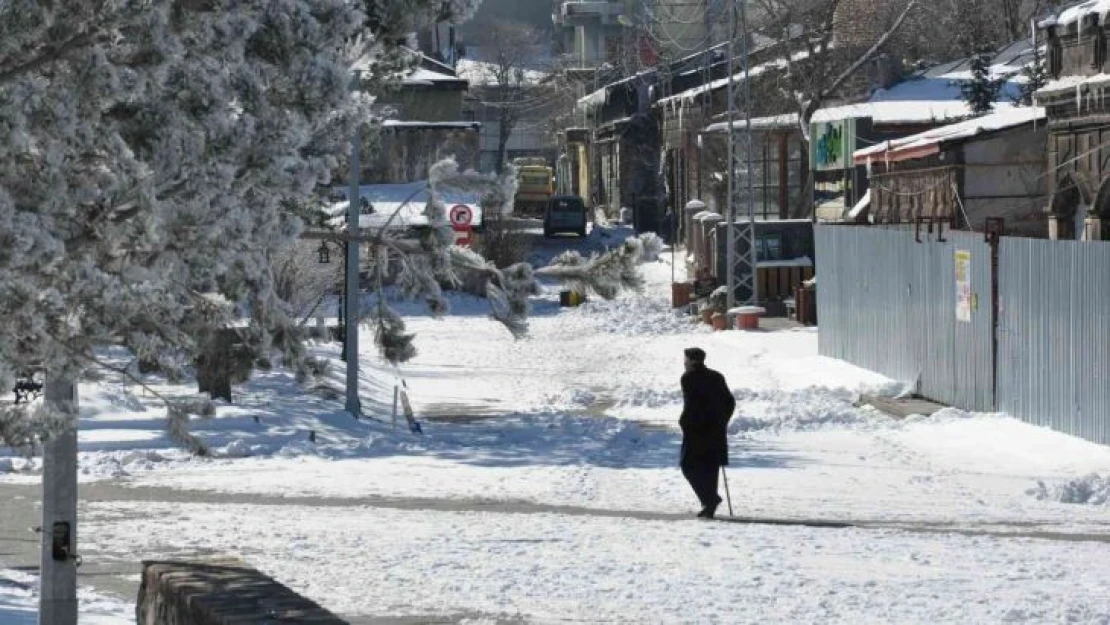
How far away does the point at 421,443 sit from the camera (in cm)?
2552

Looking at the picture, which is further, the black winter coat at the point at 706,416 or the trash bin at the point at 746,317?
the trash bin at the point at 746,317

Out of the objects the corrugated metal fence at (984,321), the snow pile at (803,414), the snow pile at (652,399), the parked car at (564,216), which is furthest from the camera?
the parked car at (564,216)

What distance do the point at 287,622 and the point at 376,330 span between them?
Result: 5844mm

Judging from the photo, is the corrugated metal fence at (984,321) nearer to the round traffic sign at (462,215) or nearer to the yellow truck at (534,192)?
the round traffic sign at (462,215)

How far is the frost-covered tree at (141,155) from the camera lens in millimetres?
8852

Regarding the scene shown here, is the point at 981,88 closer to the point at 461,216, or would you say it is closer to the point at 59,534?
the point at 461,216

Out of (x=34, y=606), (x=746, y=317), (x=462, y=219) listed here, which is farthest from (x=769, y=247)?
(x=34, y=606)

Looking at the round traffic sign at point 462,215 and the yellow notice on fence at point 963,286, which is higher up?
→ the round traffic sign at point 462,215

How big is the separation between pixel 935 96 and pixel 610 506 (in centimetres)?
3786

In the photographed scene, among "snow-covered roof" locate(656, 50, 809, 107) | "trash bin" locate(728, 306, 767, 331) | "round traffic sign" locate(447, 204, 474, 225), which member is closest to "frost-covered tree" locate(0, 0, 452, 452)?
"round traffic sign" locate(447, 204, 474, 225)

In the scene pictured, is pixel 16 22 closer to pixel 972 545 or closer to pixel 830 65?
pixel 972 545

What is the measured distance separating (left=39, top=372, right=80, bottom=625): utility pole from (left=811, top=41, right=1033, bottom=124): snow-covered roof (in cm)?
3840

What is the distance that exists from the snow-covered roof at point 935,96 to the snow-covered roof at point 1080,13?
54.0ft

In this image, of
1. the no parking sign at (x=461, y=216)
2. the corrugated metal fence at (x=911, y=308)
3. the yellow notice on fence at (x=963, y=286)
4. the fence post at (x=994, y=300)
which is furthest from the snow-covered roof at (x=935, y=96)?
the fence post at (x=994, y=300)
